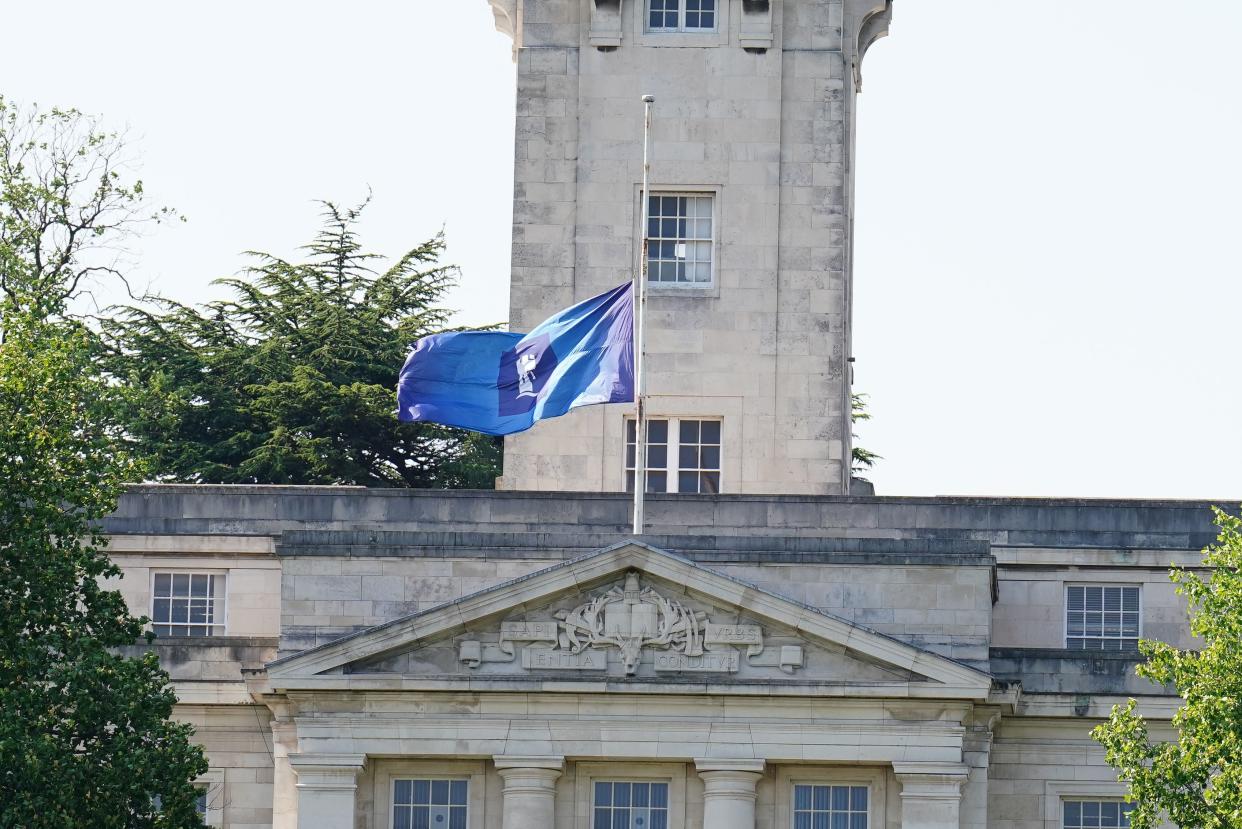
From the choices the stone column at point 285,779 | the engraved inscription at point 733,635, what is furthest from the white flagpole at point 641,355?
the stone column at point 285,779

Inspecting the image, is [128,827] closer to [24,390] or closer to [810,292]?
[24,390]

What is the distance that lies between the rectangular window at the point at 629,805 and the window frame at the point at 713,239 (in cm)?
1045

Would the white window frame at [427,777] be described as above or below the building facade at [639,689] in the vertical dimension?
below

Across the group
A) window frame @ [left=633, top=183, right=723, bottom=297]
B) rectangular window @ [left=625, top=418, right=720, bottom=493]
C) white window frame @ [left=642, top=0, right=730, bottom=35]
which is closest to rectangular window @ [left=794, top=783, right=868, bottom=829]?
rectangular window @ [left=625, top=418, right=720, bottom=493]

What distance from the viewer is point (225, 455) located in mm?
84812

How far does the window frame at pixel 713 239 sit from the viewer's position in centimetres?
7038

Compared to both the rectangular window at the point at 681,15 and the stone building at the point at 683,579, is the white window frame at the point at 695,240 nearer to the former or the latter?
the stone building at the point at 683,579

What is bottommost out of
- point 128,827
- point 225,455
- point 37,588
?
point 128,827

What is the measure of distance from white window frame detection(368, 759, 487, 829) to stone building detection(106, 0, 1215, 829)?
57 millimetres

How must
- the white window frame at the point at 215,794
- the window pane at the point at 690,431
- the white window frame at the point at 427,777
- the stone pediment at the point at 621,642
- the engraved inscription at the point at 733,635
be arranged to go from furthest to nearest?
the window pane at the point at 690,431 < the white window frame at the point at 215,794 < the white window frame at the point at 427,777 < the engraved inscription at the point at 733,635 < the stone pediment at the point at 621,642

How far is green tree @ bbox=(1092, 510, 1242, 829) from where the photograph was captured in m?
59.2

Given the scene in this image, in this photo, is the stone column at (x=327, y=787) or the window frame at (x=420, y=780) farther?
the window frame at (x=420, y=780)

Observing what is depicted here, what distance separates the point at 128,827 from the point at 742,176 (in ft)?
60.4

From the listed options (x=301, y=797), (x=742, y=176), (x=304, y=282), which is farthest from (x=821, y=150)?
(x=304, y=282)
